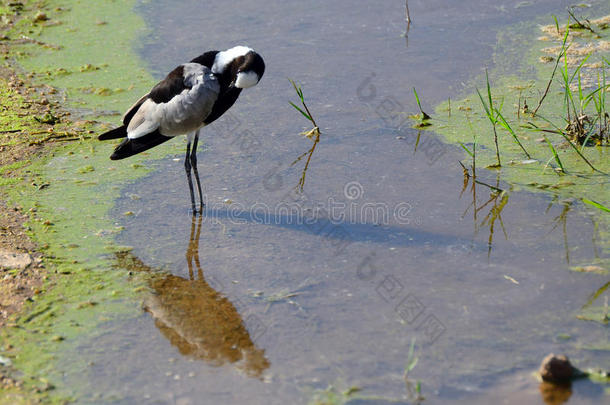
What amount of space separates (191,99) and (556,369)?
9.32 feet

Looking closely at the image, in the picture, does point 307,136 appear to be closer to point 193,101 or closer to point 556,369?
point 193,101

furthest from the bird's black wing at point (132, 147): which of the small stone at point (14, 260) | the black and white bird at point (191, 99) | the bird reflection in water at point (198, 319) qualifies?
the small stone at point (14, 260)

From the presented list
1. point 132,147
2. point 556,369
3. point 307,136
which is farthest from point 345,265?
point 307,136

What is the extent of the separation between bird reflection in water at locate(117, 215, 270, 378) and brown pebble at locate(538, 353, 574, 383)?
4.04 feet

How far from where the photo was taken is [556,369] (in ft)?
10.7

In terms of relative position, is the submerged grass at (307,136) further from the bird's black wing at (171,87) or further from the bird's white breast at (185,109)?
the bird's black wing at (171,87)

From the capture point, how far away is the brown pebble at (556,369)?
10.7 ft

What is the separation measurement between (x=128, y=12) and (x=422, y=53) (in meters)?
3.45

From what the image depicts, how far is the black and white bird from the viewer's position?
4965mm

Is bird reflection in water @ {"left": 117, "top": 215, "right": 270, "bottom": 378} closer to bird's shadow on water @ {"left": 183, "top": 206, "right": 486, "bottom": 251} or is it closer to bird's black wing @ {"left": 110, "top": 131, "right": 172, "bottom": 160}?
bird's shadow on water @ {"left": 183, "top": 206, "right": 486, "bottom": 251}

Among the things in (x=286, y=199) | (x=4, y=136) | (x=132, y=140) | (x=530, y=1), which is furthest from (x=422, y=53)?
(x=4, y=136)

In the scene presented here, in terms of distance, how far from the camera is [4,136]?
19.7ft

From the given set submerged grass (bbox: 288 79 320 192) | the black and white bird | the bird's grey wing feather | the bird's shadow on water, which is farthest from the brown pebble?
the bird's grey wing feather

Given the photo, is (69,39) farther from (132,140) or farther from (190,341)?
(190,341)
